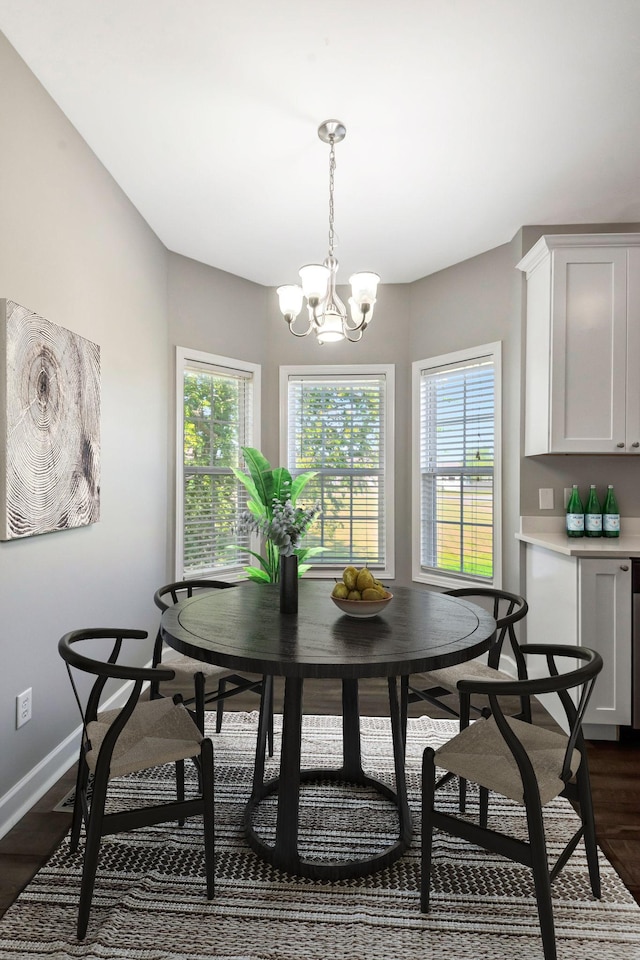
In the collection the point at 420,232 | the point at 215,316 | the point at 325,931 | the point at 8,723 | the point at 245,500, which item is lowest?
the point at 325,931

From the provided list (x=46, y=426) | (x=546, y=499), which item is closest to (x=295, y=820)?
(x=46, y=426)

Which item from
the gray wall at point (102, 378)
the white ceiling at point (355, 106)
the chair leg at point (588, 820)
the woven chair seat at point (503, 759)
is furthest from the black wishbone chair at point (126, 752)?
the white ceiling at point (355, 106)

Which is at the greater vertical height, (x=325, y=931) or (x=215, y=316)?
(x=215, y=316)

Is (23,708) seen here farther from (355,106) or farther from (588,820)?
(355,106)

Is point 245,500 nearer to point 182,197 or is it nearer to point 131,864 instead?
point 182,197

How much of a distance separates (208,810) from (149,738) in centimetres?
30

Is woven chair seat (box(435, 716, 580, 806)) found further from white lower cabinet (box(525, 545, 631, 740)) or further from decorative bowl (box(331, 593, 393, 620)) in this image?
white lower cabinet (box(525, 545, 631, 740))

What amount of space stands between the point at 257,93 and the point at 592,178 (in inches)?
71.1

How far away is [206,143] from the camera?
2760 mm

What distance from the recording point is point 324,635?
190 centimetres

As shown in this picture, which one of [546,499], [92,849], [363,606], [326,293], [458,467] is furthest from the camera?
[458,467]

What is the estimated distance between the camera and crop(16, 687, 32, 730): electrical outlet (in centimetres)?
226

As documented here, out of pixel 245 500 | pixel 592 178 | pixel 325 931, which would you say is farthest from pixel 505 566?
pixel 325 931

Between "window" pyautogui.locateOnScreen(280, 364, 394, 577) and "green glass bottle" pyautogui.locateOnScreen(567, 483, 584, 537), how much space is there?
1.46 m
